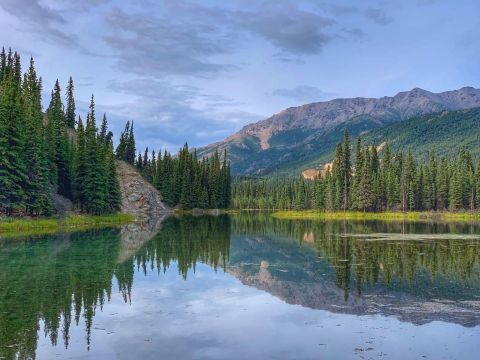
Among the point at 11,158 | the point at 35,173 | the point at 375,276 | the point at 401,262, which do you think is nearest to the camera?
the point at 375,276

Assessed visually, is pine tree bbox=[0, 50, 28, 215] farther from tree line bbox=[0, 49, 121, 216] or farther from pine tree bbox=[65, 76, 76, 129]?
pine tree bbox=[65, 76, 76, 129]

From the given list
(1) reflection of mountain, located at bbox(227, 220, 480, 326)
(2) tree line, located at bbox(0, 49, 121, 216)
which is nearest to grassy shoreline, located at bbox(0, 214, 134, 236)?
(2) tree line, located at bbox(0, 49, 121, 216)

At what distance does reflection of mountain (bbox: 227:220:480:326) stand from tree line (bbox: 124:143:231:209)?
11806 centimetres

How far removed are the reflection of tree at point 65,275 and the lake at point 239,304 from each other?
0.08 m

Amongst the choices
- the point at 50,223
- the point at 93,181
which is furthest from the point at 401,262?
the point at 93,181

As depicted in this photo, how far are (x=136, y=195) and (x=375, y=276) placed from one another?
120288 mm

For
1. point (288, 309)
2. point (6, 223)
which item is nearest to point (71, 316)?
point (288, 309)

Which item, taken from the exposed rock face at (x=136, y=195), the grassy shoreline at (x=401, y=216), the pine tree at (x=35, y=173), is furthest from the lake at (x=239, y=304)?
the exposed rock face at (x=136, y=195)

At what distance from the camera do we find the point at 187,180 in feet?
550

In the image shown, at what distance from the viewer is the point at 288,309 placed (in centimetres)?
2364

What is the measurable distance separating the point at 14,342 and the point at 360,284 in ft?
63.9

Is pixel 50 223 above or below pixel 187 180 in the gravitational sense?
below

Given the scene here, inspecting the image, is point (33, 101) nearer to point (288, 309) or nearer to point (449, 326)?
point (288, 309)

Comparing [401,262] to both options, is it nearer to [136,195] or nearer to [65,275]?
[65,275]
